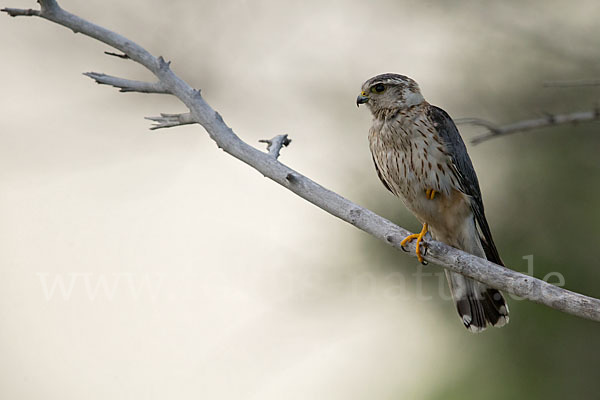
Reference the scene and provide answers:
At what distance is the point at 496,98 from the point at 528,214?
3.26 feet

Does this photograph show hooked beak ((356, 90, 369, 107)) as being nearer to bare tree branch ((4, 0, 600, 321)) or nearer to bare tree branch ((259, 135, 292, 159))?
bare tree branch ((259, 135, 292, 159))

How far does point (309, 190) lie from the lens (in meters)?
3.14

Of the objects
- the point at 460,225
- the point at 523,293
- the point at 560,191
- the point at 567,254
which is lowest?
the point at 523,293

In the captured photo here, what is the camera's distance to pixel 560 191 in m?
5.62

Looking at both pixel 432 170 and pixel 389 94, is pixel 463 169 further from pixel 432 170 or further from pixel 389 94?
pixel 389 94

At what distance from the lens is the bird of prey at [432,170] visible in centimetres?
354

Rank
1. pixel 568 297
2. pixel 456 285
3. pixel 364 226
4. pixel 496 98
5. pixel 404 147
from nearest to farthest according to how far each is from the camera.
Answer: pixel 568 297
pixel 364 226
pixel 404 147
pixel 456 285
pixel 496 98

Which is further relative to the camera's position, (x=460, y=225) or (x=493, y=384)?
(x=493, y=384)

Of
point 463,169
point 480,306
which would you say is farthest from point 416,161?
point 480,306

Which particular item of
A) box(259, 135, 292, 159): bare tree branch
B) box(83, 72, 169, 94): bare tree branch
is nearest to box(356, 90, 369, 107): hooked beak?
box(259, 135, 292, 159): bare tree branch

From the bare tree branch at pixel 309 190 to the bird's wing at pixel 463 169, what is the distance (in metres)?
0.50

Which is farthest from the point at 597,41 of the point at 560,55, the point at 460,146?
the point at 460,146

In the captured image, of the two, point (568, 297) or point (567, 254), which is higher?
point (567, 254)

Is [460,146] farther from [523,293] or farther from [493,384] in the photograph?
[493,384]
